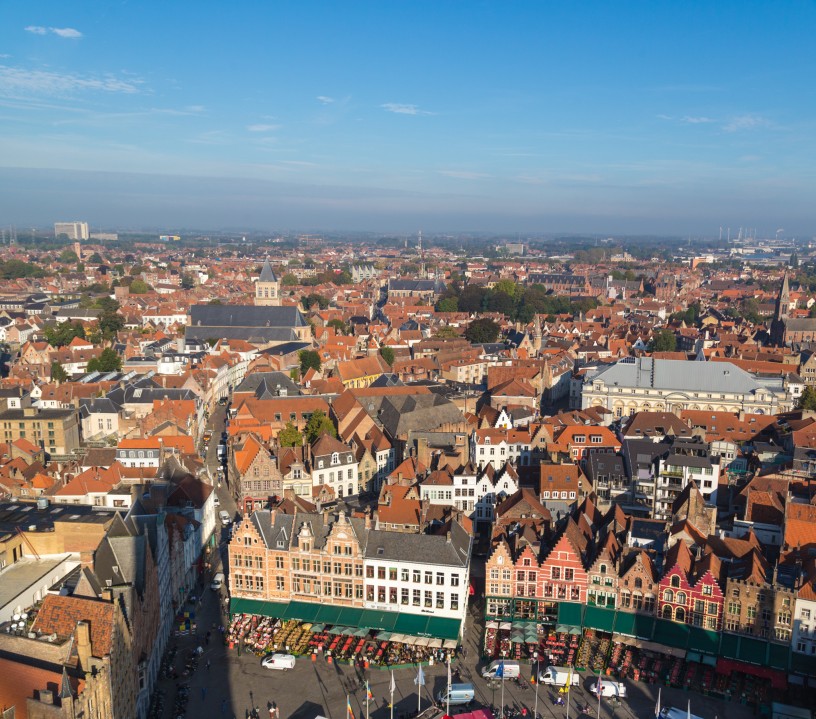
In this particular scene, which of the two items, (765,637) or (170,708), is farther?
(765,637)

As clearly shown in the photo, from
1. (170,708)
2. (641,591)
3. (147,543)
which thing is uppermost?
(147,543)

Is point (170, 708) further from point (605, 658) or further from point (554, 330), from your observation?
point (554, 330)

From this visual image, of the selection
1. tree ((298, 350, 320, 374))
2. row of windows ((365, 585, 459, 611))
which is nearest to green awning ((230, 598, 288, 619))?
row of windows ((365, 585, 459, 611))

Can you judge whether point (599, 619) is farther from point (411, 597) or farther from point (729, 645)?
point (411, 597)

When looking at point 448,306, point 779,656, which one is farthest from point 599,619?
point 448,306

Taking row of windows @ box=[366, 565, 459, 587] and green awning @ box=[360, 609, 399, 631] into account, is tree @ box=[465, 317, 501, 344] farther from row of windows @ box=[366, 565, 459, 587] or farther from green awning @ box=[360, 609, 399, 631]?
green awning @ box=[360, 609, 399, 631]

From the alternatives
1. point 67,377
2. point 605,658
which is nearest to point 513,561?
point 605,658
